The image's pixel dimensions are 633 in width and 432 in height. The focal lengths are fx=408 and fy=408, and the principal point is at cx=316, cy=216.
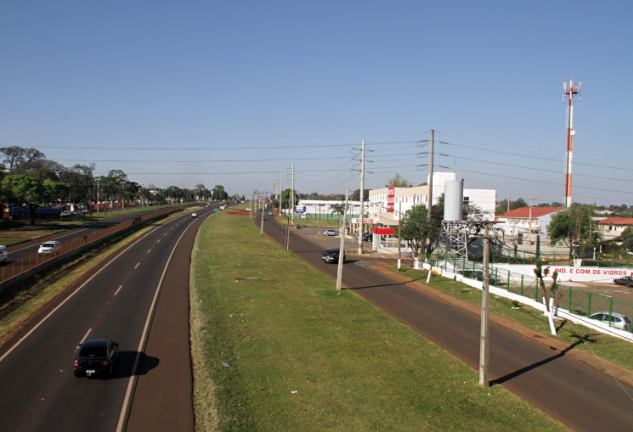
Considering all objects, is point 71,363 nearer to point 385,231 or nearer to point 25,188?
point 385,231

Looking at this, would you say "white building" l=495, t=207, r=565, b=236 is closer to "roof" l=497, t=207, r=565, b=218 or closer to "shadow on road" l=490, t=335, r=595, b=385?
"roof" l=497, t=207, r=565, b=218

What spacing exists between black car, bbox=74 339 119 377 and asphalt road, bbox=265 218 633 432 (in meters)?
14.9

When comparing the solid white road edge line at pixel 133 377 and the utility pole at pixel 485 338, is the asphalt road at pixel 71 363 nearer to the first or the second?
the solid white road edge line at pixel 133 377

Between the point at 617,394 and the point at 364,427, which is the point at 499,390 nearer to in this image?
the point at 617,394

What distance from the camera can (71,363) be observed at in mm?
16750

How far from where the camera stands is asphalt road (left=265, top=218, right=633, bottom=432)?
1417 centimetres

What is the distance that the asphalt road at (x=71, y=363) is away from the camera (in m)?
12.5

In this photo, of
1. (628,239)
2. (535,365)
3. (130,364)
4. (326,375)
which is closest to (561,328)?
(535,365)

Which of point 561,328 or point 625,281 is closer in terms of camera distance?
point 561,328

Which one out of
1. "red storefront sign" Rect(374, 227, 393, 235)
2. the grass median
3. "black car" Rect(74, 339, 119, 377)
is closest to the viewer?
the grass median

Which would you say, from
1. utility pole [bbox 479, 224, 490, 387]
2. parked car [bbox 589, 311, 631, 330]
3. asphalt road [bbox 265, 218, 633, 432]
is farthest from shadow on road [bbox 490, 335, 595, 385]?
parked car [bbox 589, 311, 631, 330]

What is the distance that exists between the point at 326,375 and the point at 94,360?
28.4 ft

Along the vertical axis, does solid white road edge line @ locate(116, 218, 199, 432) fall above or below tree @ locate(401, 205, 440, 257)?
below

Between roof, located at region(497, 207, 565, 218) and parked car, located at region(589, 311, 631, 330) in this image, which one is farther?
roof, located at region(497, 207, 565, 218)
